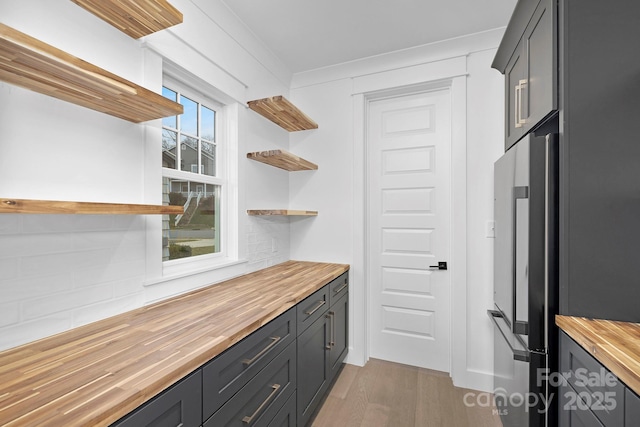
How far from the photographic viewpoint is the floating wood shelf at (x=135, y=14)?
118 cm

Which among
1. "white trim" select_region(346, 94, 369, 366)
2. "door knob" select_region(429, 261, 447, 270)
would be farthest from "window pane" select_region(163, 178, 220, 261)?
"door knob" select_region(429, 261, 447, 270)

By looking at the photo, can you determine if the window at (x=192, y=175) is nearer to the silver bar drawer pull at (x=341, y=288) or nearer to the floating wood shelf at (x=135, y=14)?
the floating wood shelf at (x=135, y=14)

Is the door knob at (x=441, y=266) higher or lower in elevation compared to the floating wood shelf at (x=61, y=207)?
lower

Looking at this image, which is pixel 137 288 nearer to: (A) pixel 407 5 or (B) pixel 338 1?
(B) pixel 338 1

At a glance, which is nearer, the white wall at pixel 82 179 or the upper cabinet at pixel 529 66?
the white wall at pixel 82 179

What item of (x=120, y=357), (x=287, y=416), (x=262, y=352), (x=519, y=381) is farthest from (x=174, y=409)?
(x=519, y=381)

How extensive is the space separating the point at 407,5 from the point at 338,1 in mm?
474

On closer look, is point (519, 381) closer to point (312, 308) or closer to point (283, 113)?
point (312, 308)

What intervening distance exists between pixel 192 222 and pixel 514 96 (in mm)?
2194

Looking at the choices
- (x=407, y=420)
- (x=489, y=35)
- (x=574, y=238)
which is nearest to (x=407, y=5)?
(x=489, y=35)

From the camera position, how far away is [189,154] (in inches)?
74.7

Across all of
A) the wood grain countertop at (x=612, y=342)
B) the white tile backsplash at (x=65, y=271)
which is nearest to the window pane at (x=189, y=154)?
the white tile backsplash at (x=65, y=271)

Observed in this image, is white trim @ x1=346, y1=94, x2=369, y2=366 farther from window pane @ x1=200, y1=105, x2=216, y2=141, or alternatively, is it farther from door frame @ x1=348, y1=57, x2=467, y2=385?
window pane @ x1=200, y1=105, x2=216, y2=141

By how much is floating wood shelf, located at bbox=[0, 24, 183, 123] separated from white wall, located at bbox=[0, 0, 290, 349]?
0.08 metres
